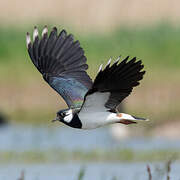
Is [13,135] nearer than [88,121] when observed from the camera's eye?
No

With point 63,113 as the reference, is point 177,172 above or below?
below

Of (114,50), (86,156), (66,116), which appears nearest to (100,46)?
(114,50)

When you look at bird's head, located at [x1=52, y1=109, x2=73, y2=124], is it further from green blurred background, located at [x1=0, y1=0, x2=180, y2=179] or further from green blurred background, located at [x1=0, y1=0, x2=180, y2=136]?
green blurred background, located at [x1=0, y1=0, x2=180, y2=136]

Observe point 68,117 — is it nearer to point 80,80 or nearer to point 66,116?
point 66,116

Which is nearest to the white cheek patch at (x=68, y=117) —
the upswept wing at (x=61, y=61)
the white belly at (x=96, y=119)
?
the white belly at (x=96, y=119)

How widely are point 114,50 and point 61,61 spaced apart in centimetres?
903

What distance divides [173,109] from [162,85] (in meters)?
1.22

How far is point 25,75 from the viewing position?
57.6 ft

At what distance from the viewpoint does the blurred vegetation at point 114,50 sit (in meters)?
17.5

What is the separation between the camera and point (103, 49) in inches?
723

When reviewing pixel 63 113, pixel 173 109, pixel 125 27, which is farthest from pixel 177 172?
pixel 125 27

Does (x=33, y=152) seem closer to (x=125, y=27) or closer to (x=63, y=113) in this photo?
(x=63, y=113)

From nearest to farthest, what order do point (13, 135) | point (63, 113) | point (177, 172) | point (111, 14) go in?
1. point (63, 113)
2. point (177, 172)
3. point (13, 135)
4. point (111, 14)

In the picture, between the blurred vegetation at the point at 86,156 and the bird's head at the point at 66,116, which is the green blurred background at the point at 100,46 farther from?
the bird's head at the point at 66,116
